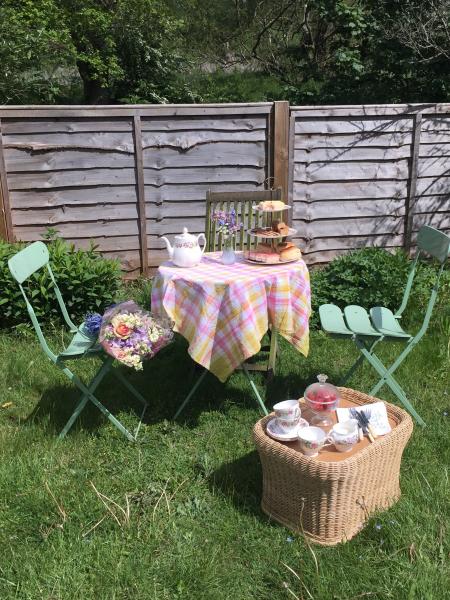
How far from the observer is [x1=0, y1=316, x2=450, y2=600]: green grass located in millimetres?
2385

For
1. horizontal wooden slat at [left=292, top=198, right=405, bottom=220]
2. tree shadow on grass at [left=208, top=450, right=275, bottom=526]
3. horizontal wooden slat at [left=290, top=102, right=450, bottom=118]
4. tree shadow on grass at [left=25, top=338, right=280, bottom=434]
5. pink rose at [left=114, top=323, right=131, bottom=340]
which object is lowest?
tree shadow on grass at [left=208, top=450, right=275, bottom=526]

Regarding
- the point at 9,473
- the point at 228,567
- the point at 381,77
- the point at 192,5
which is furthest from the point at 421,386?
the point at 192,5

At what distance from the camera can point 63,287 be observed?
4902mm

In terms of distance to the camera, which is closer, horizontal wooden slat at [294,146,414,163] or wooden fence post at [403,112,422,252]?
horizontal wooden slat at [294,146,414,163]

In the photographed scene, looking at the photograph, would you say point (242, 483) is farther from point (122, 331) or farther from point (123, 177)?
point (123, 177)

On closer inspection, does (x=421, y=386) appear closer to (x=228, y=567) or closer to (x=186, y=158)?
(x=228, y=567)

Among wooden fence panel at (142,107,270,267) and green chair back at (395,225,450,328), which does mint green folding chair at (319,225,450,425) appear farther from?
wooden fence panel at (142,107,270,267)

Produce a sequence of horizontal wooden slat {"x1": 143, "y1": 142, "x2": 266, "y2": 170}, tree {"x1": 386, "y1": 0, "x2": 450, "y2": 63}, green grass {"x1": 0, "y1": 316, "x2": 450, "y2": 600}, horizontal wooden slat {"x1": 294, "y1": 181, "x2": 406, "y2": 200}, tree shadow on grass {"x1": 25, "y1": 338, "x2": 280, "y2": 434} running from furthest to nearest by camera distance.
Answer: tree {"x1": 386, "y1": 0, "x2": 450, "y2": 63} < horizontal wooden slat {"x1": 294, "y1": 181, "x2": 406, "y2": 200} < horizontal wooden slat {"x1": 143, "y1": 142, "x2": 266, "y2": 170} < tree shadow on grass {"x1": 25, "y1": 338, "x2": 280, "y2": 434} < green grass {"x1": 0, "y1": 316, "x2": 450, "y2": 600}

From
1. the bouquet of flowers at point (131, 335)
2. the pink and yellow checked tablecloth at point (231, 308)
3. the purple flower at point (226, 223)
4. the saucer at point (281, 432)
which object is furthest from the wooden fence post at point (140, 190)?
the saucer at point (281, 432)

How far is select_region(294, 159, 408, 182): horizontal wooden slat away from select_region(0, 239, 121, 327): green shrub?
2094 mm

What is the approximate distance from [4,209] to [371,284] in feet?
11.1

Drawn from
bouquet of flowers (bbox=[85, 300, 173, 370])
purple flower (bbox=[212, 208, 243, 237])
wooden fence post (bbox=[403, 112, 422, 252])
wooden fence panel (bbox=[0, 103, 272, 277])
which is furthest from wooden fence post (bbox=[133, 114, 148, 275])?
wooden fence post (bbox=[403, 112, 422, 252])

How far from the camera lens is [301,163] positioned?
5.82m

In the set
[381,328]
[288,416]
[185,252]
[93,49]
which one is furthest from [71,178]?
[93,49]
